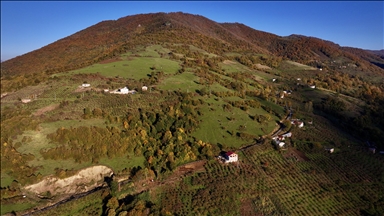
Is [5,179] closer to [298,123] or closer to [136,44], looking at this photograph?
[298,123]

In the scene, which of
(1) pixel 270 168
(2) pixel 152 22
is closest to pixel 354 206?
(1) pixel 270 168

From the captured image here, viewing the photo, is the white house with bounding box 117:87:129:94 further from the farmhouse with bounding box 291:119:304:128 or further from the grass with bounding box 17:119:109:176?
the farmhouse with bounding box 291:119:304:128

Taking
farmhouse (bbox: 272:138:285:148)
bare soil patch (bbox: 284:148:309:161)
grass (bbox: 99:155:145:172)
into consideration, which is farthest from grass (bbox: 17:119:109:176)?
bare soil patch (bbox: 284:148:309:161)

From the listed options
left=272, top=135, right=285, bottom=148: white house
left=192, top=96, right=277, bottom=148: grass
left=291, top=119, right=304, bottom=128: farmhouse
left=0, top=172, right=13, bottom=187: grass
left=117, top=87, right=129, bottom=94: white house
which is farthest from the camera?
left=291, top=119, right=304, bottom=128: farmhouse

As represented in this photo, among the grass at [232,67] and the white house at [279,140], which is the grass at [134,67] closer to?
the grass at [232,67]

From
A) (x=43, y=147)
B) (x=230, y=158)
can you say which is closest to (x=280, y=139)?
(x=230, y=158)
